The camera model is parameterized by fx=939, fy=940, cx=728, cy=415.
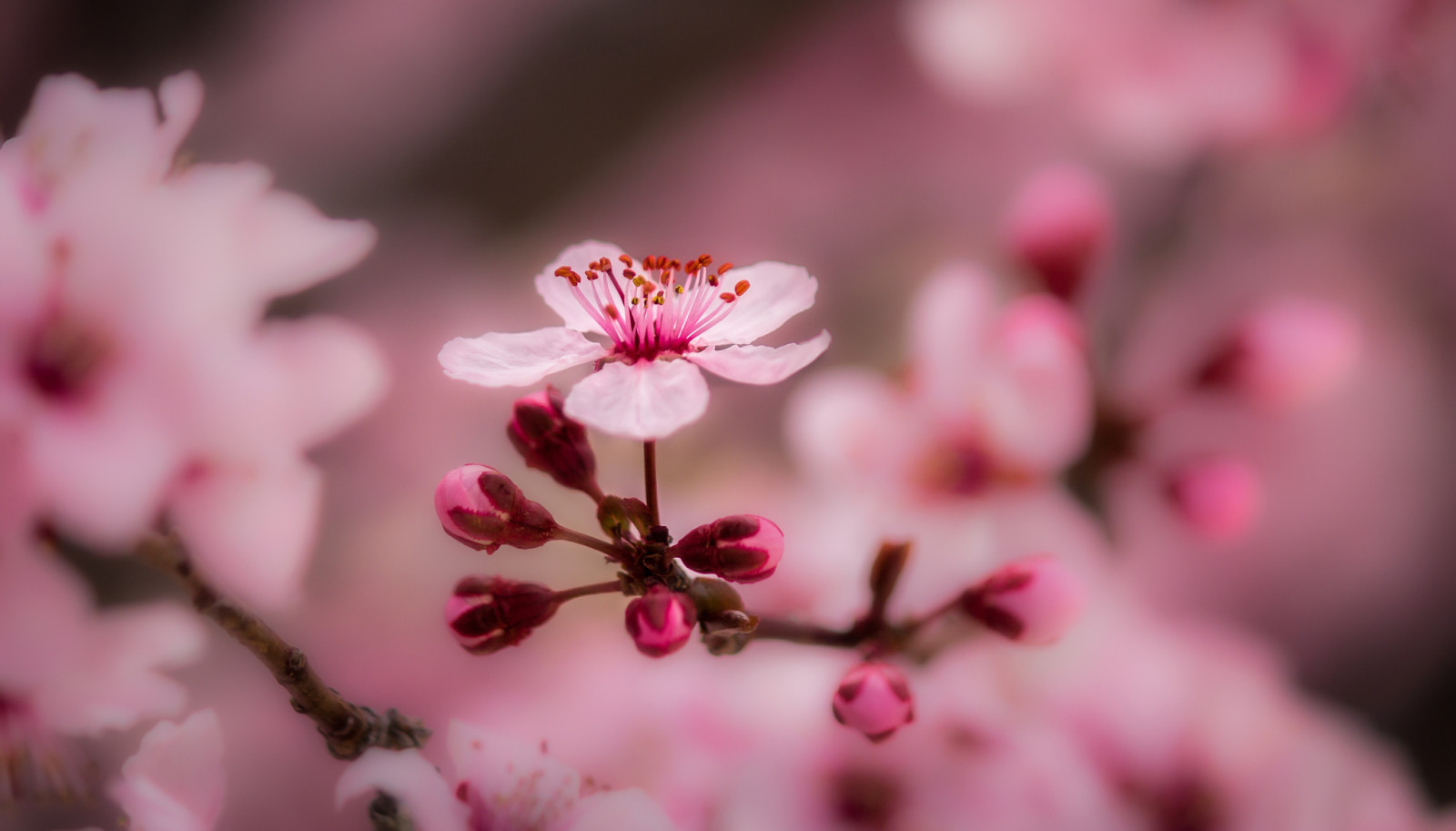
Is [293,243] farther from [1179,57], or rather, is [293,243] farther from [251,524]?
[1179,57]

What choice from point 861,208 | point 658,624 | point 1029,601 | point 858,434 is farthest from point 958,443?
point 861,208

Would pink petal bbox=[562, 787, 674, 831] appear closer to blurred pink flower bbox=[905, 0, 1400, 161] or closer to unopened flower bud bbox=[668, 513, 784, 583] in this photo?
unopened flower bud bbox=[668, 513, 784, 583]

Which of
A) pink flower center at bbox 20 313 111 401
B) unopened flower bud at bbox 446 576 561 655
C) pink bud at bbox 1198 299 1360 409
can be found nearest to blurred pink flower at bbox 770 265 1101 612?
pink bud at bbox 1198 299 1360 409

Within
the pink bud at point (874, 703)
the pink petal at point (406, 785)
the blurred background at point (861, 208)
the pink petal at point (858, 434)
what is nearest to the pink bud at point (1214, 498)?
the blurred background at point (861, 208)

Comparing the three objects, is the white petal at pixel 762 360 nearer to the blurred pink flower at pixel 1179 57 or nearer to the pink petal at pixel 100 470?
the pink petal at pixel 100 470

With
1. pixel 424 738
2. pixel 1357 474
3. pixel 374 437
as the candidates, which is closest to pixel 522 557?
pixel 374 437

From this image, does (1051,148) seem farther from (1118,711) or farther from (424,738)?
(424,738)
